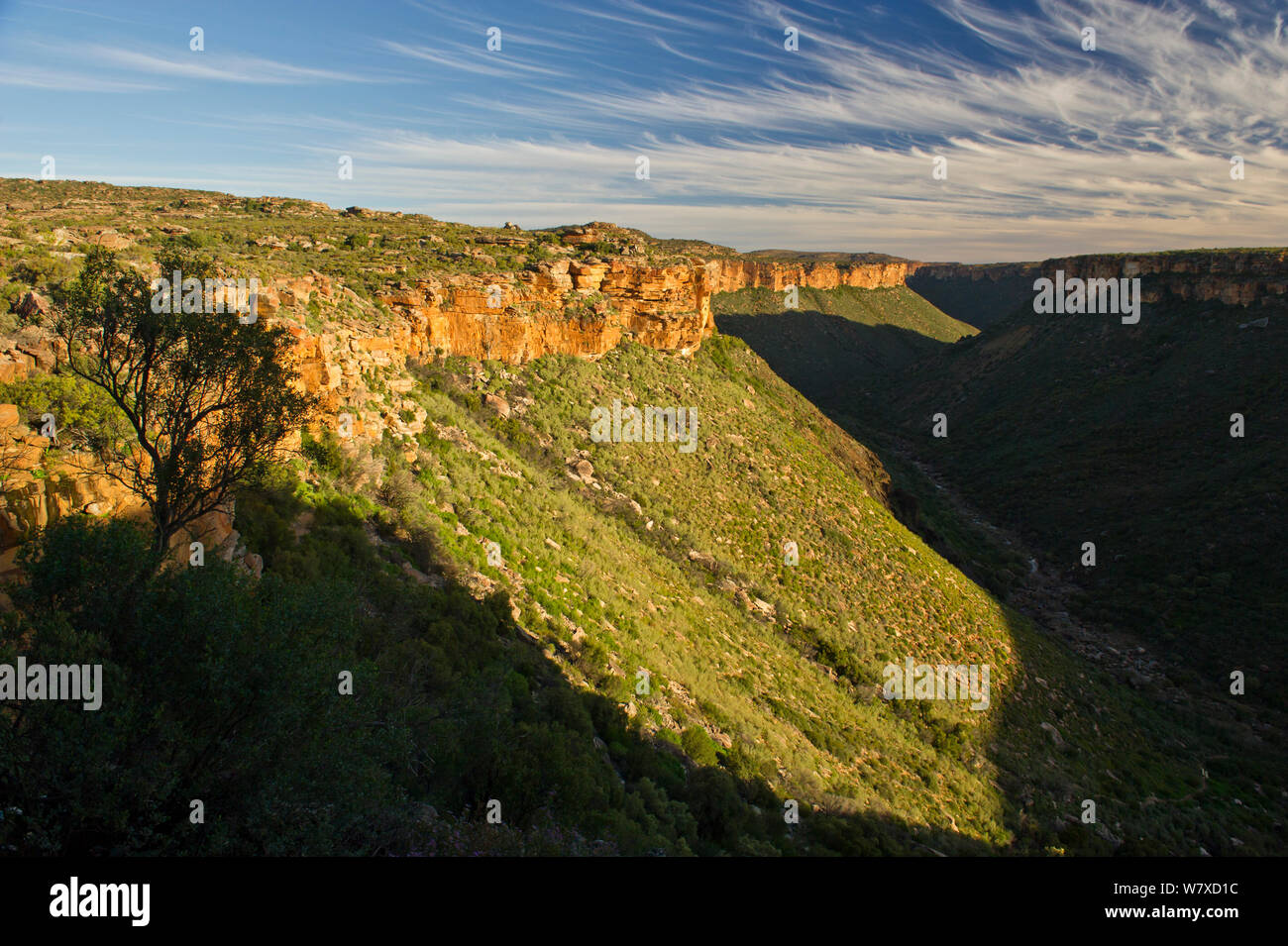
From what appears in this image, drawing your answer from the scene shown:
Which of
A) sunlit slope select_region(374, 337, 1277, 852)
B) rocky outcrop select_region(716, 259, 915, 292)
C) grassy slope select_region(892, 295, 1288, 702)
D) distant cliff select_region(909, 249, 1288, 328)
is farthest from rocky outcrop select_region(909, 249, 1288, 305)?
sunlit slope select_region(374, 337, 1277, 852)

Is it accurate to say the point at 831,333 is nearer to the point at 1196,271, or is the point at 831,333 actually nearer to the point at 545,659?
the point at 1196,271

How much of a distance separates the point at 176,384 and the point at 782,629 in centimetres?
1561

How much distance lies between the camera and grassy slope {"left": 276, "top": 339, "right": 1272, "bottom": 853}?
44.1 ft

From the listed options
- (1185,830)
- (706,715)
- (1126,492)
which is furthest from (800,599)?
(1126,492)

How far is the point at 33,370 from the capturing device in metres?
8.27

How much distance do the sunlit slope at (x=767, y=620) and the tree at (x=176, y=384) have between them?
4.87 meters

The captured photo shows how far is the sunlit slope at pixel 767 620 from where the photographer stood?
13.3 m

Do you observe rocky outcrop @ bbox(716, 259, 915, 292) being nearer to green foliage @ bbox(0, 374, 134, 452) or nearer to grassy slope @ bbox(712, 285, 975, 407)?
grassy slope @ bbox(712, 285, 975, 407)

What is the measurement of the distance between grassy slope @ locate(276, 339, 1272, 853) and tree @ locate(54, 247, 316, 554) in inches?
189

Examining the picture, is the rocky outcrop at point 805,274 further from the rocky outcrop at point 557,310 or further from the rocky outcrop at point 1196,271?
the rocky outcrop at point 557,310

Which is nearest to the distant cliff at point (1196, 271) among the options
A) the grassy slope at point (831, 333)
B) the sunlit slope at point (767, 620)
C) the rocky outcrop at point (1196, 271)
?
the rocky outcrop at point (1196, 271)
